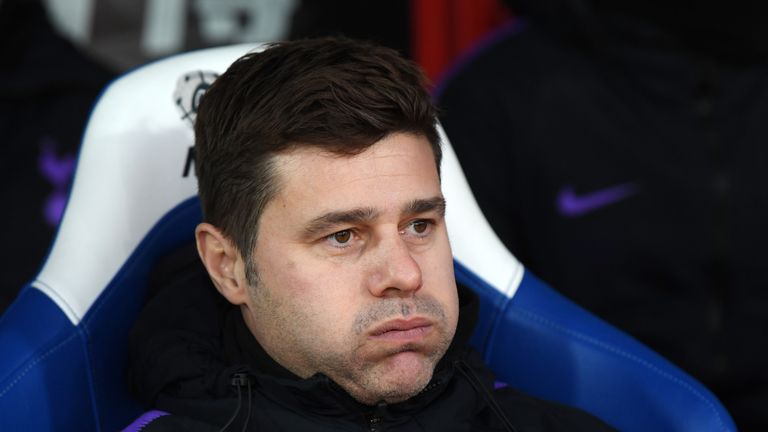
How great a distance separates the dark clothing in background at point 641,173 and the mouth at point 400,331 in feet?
3.61

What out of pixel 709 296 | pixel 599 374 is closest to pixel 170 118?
pixel 599 374

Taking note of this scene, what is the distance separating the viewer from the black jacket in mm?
1282

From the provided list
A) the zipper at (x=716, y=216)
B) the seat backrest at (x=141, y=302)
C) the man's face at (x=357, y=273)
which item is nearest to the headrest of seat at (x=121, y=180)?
the seat backrest at (x=141, y=302)

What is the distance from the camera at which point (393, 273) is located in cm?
124

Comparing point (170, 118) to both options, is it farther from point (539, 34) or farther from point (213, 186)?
point (539, 34)

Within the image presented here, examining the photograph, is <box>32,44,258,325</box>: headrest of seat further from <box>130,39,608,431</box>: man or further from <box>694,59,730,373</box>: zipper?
<box>694,59,730,373</box>: zipper

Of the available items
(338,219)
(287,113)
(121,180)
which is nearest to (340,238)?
(338,219)

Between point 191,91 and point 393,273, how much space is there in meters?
0.45

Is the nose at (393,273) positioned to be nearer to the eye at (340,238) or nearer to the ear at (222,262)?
the eye at (340,238)

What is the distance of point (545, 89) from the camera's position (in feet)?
7.69

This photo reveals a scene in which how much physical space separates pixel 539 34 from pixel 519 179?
306mm

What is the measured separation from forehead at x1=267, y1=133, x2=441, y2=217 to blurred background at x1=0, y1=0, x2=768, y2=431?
3.49 feet

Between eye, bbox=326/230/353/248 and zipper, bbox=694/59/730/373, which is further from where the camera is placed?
zipper, bbox=694/59/730/373

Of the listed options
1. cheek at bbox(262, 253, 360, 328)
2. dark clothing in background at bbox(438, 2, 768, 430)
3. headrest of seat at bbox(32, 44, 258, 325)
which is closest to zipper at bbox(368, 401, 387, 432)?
cheek at bbox(262, 253, 360, 328)
